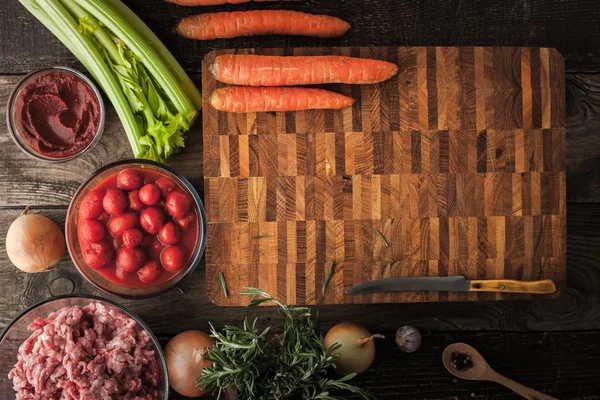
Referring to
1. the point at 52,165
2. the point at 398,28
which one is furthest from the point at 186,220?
the point at 398,28

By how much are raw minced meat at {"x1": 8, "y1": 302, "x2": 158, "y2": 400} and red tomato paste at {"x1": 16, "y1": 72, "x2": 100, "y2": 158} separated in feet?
1.63

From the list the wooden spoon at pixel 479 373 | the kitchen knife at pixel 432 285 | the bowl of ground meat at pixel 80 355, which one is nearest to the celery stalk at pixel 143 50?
the bowl of ground meat at pixel 80 355

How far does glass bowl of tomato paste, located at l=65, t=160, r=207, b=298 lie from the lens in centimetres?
146

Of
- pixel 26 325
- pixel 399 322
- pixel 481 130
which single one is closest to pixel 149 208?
pixel 26 325

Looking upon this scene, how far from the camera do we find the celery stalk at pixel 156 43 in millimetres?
1548

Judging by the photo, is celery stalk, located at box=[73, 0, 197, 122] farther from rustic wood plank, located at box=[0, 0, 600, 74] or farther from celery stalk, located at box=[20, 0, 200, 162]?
rustic wood plank, located at box=[0, 0, 600, 74]

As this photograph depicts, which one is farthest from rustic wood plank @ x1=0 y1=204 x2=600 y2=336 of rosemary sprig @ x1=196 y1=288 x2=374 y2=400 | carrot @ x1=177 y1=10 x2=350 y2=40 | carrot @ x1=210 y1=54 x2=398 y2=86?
carrot @ x1=177 y1=10 x2=350 y2=40

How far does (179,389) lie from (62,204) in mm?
689

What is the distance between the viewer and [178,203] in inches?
57.3

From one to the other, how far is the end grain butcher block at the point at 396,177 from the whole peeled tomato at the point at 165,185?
114mm

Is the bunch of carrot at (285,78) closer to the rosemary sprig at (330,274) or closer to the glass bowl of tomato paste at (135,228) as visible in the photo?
the glass bowl of tomato paste at (135,228)

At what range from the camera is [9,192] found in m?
1.62

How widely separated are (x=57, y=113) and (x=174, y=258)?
57cm

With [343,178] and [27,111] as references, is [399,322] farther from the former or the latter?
[27,111]
